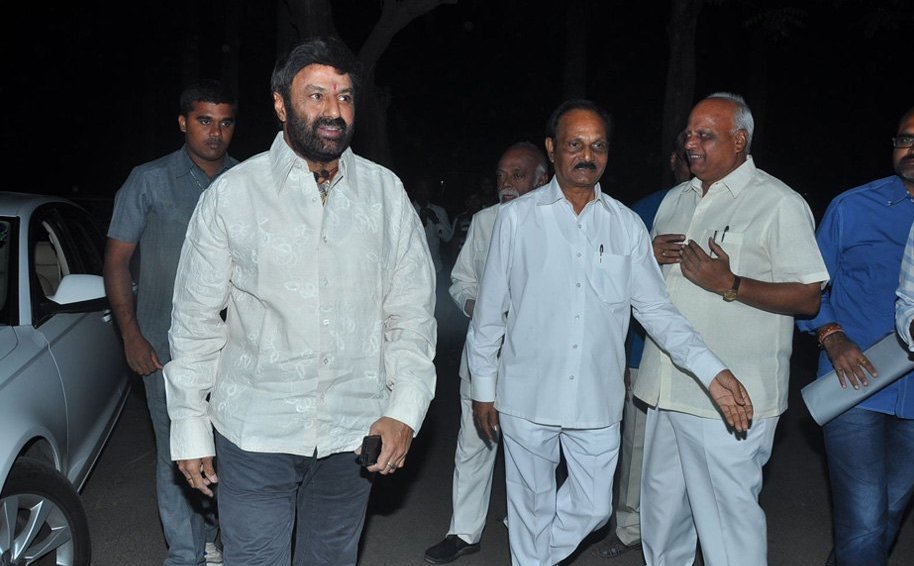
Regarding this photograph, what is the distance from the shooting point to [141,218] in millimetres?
4230

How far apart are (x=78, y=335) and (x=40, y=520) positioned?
119 centimetres

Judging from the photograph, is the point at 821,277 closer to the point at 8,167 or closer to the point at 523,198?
the point at 523,198

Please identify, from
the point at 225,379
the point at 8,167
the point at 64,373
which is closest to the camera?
the point at 225,379

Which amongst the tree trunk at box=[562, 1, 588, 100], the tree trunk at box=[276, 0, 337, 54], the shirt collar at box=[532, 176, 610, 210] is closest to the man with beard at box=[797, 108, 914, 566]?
the shirt collar at box=[532, 176, 610, 210]

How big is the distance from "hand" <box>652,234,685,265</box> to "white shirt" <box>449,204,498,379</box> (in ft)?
3.82

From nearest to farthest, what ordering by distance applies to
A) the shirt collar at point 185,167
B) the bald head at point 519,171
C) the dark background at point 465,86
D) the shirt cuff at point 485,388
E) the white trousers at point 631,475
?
the shirt cuff at point 485,388, the shirt collar at point 185,167, the white trousers at point 631,475, the bald head at point 519,171, the dark background at point 465,86

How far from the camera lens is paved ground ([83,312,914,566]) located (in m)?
5.07

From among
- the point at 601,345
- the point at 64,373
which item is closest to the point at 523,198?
the point at 601,345

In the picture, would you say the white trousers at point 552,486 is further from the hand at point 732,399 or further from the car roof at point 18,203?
the car roof at point 18,203

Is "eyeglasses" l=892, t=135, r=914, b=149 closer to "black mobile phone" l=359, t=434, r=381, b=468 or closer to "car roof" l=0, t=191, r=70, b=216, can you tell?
"black mobile phone" l=359, t=434, r=381, b=468

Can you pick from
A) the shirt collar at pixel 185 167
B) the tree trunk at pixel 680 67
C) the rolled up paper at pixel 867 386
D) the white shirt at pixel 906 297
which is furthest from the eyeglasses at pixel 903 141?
the tree trunk at pixel 680 67

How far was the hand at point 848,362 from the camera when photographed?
12.6 feet

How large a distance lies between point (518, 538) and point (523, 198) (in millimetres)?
1505

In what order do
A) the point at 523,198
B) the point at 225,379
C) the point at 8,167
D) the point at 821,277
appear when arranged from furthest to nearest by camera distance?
the point at 8,167
the point at 523,198
the point at 821,277
the point at 225,379
